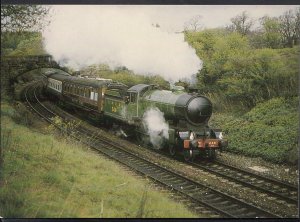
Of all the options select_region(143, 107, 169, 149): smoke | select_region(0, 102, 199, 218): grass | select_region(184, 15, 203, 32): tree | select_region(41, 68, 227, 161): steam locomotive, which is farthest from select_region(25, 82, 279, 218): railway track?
select_region(184, 15, 203, 32): tree

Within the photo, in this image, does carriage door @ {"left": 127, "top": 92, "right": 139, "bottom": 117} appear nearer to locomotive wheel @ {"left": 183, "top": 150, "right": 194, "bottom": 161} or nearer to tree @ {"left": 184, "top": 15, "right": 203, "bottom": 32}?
locomotive wheel @ {"left": 183, "top": 150, "right": 194, "bottom": 161}

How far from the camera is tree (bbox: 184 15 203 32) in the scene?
20.9 ft

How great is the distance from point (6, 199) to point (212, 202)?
3271mm

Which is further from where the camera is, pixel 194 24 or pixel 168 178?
pixel 168 178

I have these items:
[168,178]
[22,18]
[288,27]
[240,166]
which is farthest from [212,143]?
[22,18]

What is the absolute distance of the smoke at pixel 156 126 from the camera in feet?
26.5

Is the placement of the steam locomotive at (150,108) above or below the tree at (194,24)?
below

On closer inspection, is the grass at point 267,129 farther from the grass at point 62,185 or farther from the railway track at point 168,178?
the grass at point 62,185

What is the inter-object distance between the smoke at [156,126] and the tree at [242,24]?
97.2 inches

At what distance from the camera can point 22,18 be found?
696cm

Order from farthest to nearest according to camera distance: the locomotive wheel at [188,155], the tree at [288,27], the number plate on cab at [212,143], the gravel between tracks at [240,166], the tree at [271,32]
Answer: the locomotive wheel at [188,155] → the number plate on cab at [212,143] → the tree at [271,32] → the tree at [288,27] → the gravel between tracks at [240,166]

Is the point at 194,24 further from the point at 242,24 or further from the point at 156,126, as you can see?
the point at 156,126

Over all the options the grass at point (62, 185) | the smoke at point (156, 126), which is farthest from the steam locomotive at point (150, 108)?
the grass at point (62, 185)

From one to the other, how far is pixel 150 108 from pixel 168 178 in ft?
6.46
